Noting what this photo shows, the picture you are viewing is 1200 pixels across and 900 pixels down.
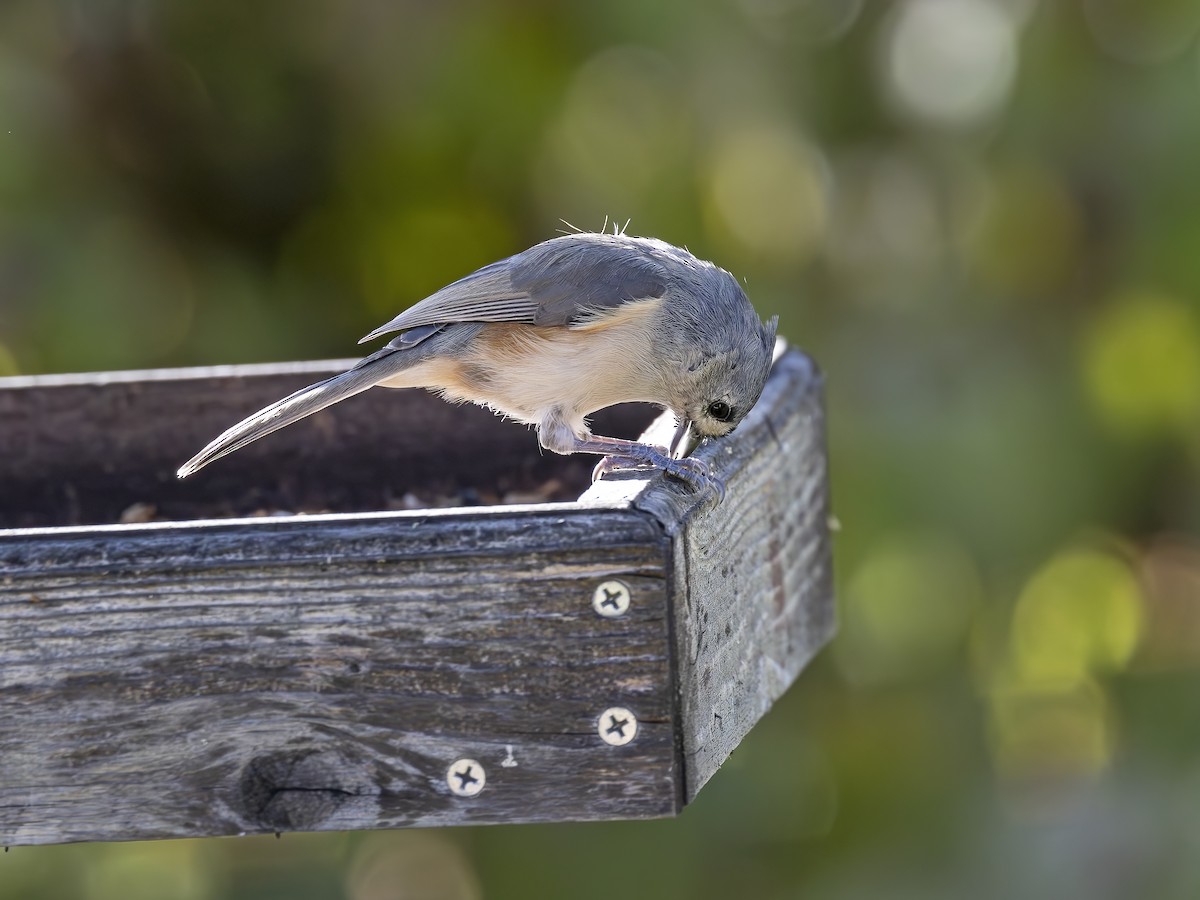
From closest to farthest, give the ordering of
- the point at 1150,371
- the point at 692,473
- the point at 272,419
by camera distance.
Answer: the point at 692,473, the point at 272,419, the point at 1150,371

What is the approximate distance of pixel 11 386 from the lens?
3.43m

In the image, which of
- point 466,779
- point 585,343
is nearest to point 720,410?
point 585,343

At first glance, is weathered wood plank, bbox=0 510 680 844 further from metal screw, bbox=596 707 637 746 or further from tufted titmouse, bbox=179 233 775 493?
tufted titmouse, bbox=179 233 775 493

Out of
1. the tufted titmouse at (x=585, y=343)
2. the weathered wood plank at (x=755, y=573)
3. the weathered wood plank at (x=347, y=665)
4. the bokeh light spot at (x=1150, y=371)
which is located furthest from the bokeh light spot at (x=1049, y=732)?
the weathered wood plank at (x=347, y=665)

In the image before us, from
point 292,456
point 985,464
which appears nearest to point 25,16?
point 292,456

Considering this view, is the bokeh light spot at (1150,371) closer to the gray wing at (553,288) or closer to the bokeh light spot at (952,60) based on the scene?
the bokeh light spot at (952,60)

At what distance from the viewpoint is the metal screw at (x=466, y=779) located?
6.88ft

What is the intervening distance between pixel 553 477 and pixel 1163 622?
2474 millimetres

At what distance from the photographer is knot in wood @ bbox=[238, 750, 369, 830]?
6.91 feet

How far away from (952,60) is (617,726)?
3.36 metres

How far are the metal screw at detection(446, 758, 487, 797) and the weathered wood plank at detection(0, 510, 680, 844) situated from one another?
0.01 meters

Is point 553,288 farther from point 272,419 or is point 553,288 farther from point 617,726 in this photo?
point 617,726

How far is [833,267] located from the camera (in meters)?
4.97

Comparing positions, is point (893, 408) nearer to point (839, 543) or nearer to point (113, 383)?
point (839, 543)
